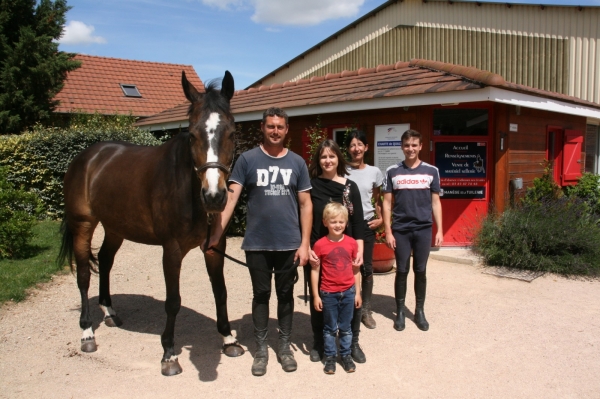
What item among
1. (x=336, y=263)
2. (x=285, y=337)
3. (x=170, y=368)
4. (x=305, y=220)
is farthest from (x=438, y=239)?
(x=170, y=368)

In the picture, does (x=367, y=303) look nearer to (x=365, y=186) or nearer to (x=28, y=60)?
(x=365, y=186)

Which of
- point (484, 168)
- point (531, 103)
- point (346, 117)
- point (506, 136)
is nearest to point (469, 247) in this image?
point (484, 168)

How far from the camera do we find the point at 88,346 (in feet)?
13.2

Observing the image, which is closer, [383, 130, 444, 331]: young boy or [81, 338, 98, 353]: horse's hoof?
[81, 338, 98, 353]: horse's hoof

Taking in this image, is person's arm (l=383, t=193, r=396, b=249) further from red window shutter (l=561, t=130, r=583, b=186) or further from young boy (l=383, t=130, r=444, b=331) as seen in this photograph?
red window shutter (l=561, t=130, r=583, b=186)

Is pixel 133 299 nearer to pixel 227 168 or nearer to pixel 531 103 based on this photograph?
pixel 227 168

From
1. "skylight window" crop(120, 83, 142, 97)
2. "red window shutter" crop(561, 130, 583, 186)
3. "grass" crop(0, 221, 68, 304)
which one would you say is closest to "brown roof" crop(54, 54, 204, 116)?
"skylight window" crop(120, 83, 142, 97)

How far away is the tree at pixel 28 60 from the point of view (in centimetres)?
1390

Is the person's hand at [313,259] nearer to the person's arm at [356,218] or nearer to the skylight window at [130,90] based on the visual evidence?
the person's arm at [356,218]

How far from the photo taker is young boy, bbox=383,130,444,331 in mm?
4355

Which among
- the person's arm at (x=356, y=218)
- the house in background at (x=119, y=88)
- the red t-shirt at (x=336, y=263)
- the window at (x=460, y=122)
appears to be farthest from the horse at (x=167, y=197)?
the house in background at (x=119, y=88)

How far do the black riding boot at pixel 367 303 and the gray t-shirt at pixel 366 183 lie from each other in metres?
0.63

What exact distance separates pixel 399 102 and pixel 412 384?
16.1 ft

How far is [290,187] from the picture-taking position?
136 inches
